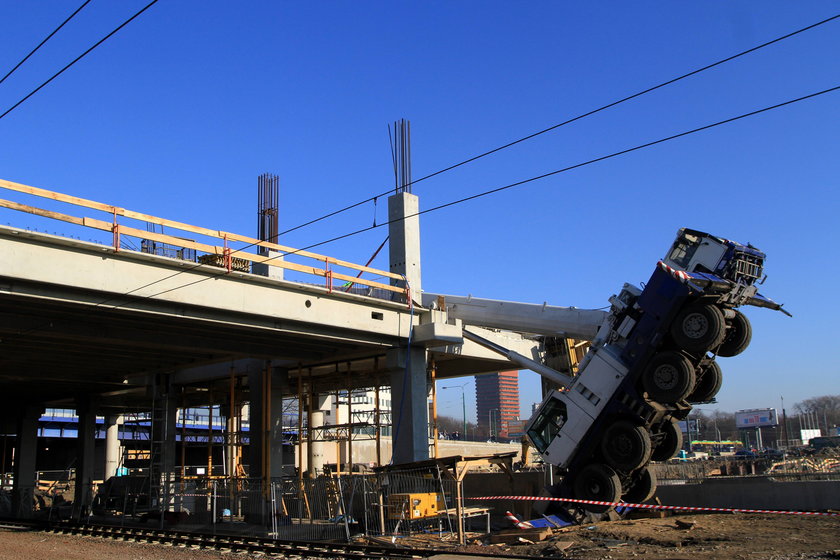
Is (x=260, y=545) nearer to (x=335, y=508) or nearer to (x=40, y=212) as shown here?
(x=335, y=508)

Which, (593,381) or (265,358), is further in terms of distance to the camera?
(265,358)

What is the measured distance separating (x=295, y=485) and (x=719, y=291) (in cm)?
1453

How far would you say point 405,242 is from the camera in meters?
26.7

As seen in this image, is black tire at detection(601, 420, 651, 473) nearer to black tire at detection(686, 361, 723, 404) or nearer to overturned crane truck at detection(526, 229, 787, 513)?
overturned crane truck at detection(526, 229, 787, 513)

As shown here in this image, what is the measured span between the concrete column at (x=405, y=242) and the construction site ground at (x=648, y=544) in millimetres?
10033

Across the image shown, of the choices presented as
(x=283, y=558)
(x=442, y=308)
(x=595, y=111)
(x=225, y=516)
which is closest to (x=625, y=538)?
(x=283, y=558)

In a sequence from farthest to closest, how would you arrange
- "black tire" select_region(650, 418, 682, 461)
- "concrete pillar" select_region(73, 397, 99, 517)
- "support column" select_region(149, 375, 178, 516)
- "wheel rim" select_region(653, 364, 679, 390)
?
"concrete pillar" select_region(73, 397, 99, 517) < "support column" select_region(149, 375, 178, 516) < "black tire" select_region(650, 418, 682, 461) < "wheel rim" select_region(653, 364, 679, 390)

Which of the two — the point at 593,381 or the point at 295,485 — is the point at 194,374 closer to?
the point at 295,485

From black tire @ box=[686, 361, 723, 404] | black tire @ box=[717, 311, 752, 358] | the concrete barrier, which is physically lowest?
the concrete barrier

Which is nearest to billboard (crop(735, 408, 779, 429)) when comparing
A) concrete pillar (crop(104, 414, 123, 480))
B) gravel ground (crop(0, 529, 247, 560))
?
concrete pillar (crop(104, 414, 123, 480))

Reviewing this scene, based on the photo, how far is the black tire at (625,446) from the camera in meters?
19.5

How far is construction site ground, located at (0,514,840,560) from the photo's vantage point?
14.4m

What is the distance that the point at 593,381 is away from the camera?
20.3m

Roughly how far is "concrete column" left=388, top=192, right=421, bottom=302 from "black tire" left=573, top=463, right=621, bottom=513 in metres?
8.81
